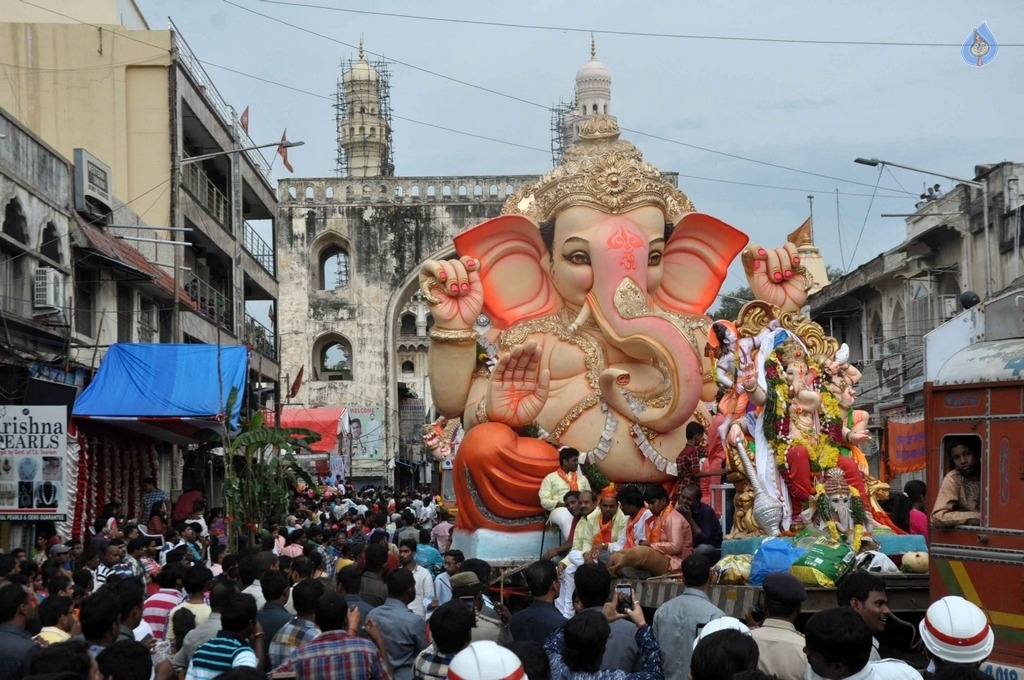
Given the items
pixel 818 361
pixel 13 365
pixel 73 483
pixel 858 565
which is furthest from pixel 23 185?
pixel 858 565

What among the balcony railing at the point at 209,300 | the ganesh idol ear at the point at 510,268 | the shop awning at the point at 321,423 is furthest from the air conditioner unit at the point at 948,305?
the shop awning at the point at 321,423

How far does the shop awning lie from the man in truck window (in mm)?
26194

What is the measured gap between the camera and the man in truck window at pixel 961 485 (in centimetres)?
832

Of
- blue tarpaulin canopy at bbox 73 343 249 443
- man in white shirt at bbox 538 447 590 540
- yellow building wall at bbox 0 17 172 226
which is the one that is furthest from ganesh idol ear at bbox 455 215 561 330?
yellow building wall at bbox 0 17 172 226

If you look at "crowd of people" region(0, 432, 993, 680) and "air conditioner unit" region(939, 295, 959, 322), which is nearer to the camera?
"crowd of people" region(0, 432, 993, 680)

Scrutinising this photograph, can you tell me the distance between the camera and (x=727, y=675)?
4.85 meters

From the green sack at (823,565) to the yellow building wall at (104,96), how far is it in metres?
18.4

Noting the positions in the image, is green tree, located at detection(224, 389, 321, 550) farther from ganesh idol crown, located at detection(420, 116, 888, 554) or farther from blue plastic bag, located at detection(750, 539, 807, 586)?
blue plastic bag, located at detection(750, 539, 807, 586)

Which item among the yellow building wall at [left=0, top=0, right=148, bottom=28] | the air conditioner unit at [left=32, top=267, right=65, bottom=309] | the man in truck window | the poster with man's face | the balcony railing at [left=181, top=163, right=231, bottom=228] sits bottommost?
the poster with man's face

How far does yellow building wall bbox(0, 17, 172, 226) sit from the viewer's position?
82.2 ft

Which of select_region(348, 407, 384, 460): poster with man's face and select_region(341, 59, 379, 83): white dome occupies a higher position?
select_region(341, 59, 379, 83): white dome

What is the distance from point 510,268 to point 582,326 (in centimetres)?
112

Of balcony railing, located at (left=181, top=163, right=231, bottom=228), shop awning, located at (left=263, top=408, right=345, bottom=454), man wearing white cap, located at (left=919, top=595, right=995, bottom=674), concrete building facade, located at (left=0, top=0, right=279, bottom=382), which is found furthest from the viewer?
shop awning, located at (left=263, top=408, right=345, bottom=454)

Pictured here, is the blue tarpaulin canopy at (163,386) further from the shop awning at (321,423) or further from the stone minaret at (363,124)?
the stone minaret at (363,124)
